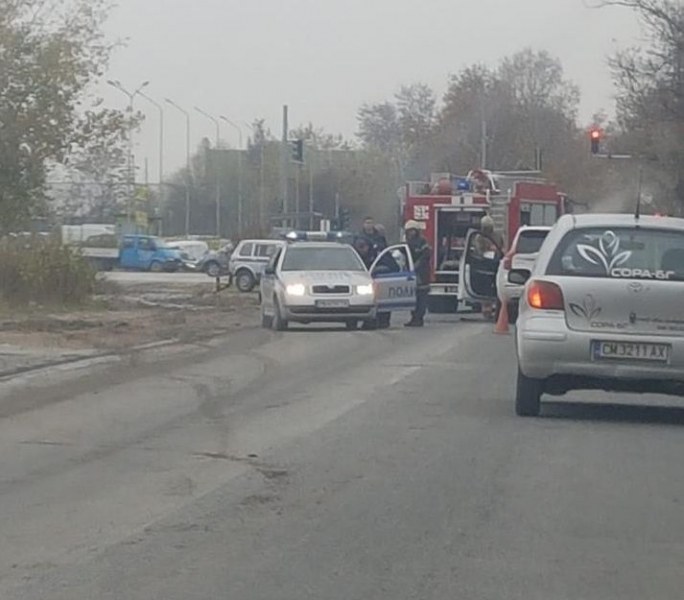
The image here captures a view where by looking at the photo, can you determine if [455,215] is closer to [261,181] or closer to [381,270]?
[381,270]

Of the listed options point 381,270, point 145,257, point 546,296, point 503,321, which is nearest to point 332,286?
point 381,270

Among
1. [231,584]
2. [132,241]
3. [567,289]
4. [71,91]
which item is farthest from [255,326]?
[132,241]

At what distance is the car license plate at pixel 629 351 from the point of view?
14.5 metres

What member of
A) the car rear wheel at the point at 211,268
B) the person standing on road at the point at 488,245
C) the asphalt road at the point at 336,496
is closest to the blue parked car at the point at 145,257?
the car rear wheel at the point at 211,268

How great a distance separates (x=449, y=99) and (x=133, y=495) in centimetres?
9348

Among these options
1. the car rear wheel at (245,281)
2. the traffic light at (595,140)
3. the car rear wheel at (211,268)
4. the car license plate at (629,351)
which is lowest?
the car rear wheel at (211,268)

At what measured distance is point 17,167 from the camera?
37.0m

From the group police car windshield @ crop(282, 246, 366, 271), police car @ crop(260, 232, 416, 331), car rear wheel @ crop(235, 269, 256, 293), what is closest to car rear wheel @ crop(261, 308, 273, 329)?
police car @ crop(260, 232, 416, 331)

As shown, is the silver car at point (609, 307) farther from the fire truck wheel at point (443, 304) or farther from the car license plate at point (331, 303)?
the fire truck wheel at point (443, 304)

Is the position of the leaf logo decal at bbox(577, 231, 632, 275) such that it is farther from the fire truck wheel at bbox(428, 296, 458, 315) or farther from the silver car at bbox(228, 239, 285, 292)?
the silver car at bbox(228, 239, 285, 292)

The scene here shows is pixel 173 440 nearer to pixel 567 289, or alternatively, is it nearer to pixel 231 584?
pixel 567 289

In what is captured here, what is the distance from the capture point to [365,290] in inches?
1123

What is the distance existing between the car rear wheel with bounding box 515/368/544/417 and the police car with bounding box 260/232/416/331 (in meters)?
13.1

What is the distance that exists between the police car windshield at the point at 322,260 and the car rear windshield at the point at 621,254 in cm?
1456
